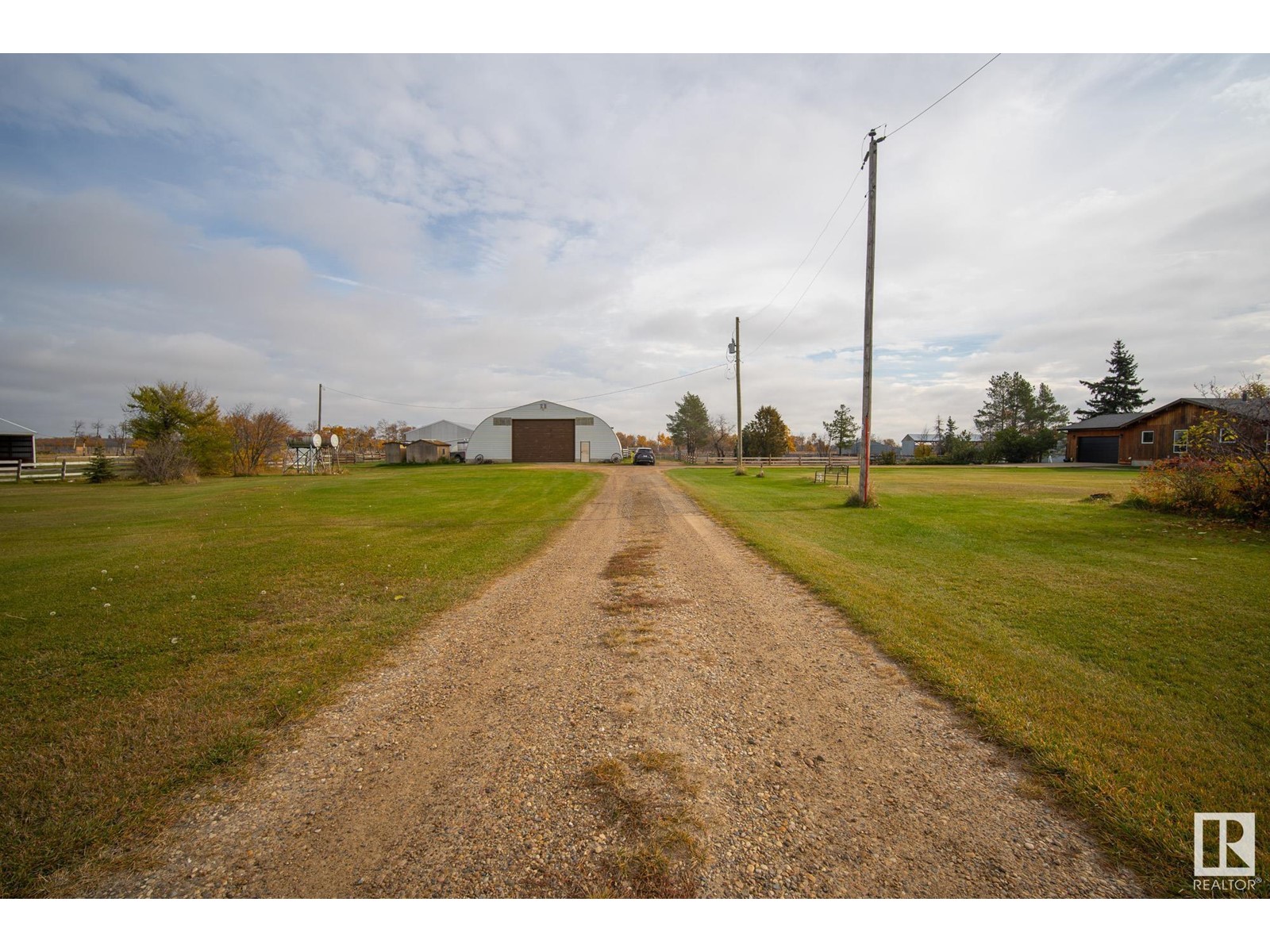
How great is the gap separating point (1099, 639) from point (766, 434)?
5328 cm

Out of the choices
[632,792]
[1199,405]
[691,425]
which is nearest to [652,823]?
[632,792]

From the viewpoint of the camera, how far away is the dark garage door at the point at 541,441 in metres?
55.2

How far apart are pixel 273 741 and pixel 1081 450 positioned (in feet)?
213

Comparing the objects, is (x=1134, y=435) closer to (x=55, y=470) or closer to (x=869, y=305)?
(x=869, y=305)

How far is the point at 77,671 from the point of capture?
4270mm

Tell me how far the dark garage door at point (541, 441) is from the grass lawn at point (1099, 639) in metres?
45.4

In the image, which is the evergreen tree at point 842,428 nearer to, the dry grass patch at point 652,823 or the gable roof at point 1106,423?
the gable roof at point 1106,423

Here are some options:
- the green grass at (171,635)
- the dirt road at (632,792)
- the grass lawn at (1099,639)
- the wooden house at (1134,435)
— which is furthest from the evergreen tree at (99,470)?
the wooden house at (1134,435)

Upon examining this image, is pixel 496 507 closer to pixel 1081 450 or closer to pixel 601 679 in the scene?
pixel 601 679

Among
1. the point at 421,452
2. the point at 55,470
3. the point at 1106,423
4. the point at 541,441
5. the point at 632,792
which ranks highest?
the point at 1106,423

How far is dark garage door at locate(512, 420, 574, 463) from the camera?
55.2 meters

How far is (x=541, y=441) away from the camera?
2178 inches

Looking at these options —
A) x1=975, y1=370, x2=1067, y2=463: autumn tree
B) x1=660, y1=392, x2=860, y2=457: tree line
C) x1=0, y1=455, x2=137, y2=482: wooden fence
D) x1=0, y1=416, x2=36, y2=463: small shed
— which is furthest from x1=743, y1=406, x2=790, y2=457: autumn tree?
x1=0, y1=416, x2=36, y2=463: small shed

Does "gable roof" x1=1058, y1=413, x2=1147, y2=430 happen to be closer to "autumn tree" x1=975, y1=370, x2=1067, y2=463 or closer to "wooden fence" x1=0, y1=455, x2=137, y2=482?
"autumn tree" x1=975, y1=370, x2=1067, y2=463
